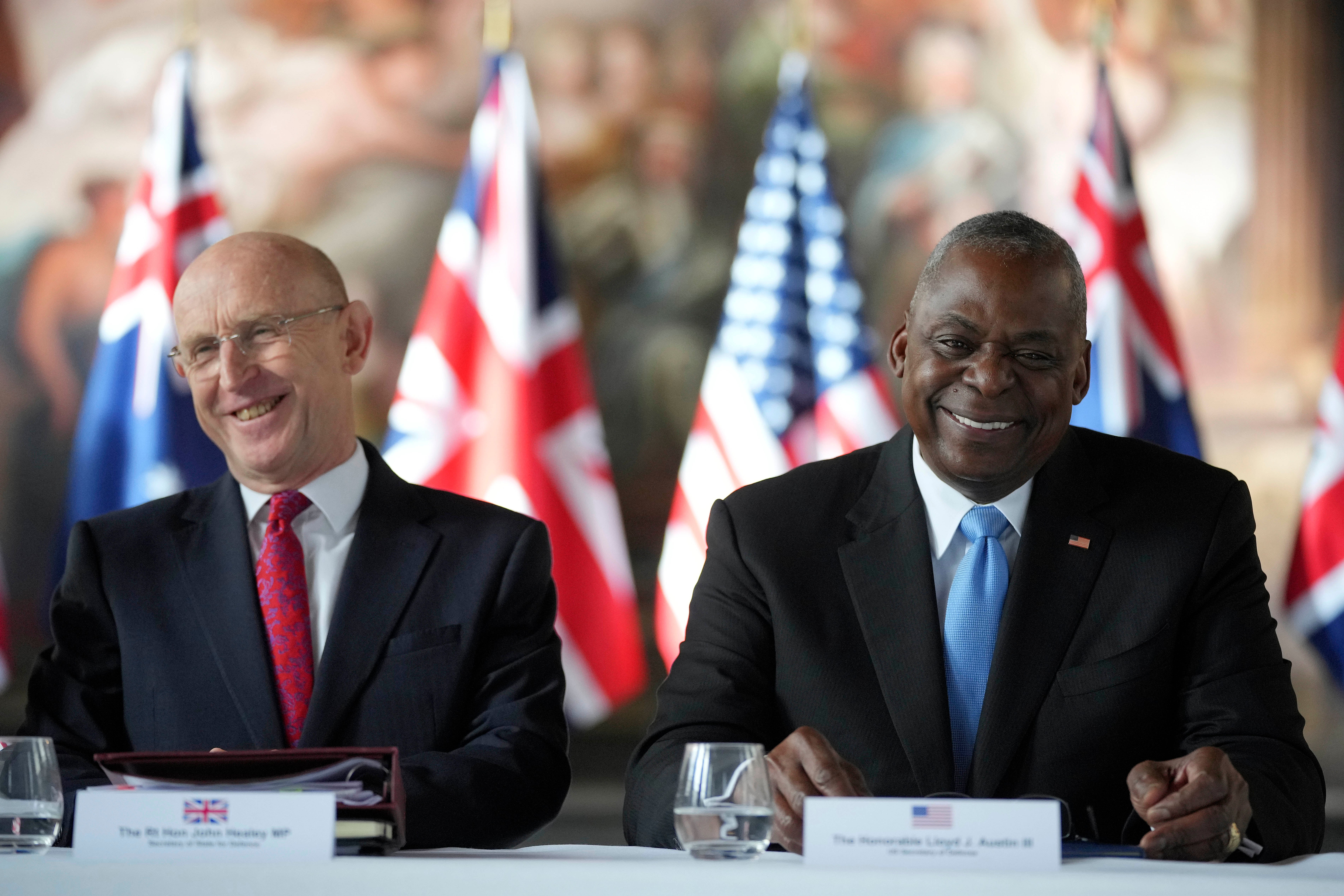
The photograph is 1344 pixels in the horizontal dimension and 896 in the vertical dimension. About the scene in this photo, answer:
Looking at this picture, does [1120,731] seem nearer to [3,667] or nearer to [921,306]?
[921,306]

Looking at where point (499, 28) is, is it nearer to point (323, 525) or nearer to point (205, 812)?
point (323, 525)

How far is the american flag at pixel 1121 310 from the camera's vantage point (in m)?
4.54

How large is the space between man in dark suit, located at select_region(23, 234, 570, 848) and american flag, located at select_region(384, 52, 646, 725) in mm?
2042

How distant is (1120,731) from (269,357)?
1584 mm

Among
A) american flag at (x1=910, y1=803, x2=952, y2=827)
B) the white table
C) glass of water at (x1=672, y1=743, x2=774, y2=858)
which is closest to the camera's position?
the white table

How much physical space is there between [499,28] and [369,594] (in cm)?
303

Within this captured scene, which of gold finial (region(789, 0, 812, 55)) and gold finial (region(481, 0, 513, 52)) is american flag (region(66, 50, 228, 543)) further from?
gold finial (region(789, 0, 812, 55))

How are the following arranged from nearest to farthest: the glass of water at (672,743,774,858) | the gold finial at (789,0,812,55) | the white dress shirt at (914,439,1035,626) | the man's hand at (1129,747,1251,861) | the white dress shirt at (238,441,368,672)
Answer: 1. the glass of water at (672,743,774,858)
2. the man's hand at (1129,747,1251,861)
3. the white dress shirt at (914,439,1035,626)
4. the white dress shirt at (238,441,368,672)
5. the gold finial at (789,0,812,55)

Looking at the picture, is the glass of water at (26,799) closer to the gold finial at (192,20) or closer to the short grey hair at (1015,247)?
the short grey hair at (1015,247)

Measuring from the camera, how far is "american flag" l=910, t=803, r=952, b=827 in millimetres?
1368

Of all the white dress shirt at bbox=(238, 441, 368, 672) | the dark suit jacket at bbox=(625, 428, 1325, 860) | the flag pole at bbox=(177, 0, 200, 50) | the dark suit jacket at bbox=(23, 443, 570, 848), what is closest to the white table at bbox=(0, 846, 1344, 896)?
the dark suit jacket at bbox=(625, 428, 1325, 860)

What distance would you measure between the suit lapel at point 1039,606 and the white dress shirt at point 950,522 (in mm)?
27

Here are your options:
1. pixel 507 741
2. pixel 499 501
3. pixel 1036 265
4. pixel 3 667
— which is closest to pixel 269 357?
pixel 507 741

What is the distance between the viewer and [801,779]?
1687 millimetres
